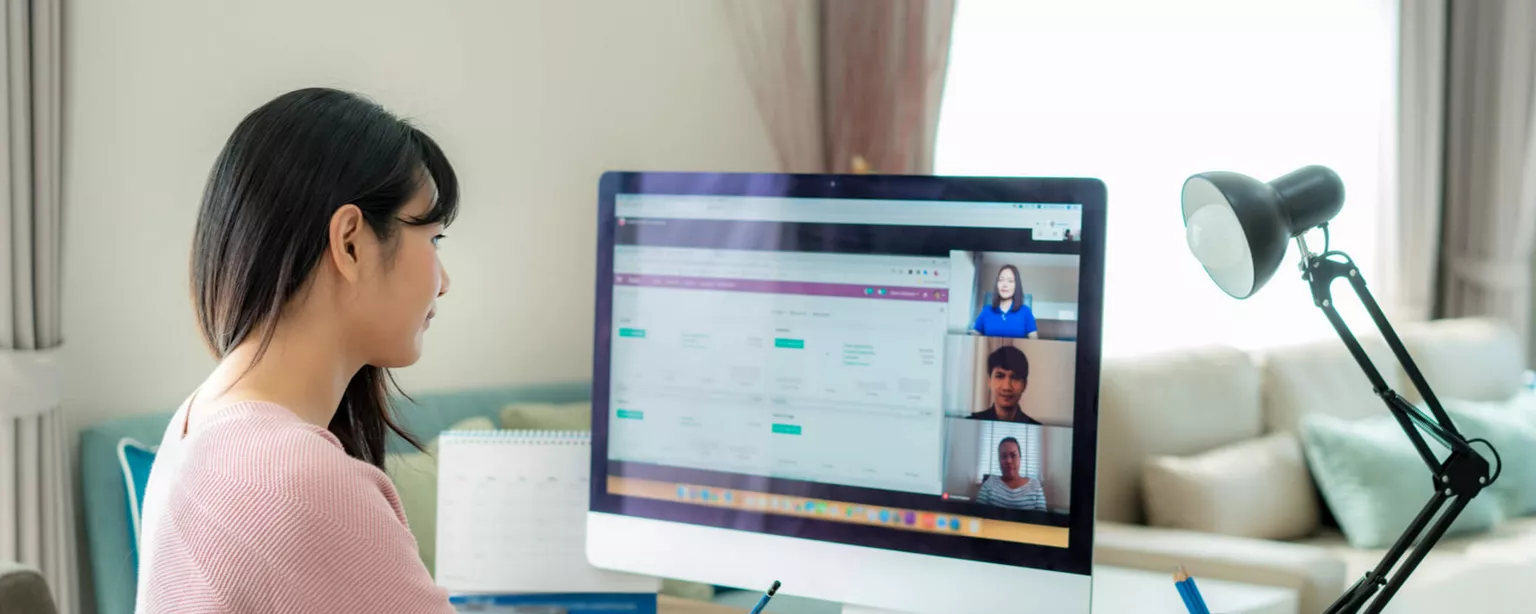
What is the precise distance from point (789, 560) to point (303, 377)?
560 mm

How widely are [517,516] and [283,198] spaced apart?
57cm

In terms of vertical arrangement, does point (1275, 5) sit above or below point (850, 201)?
above

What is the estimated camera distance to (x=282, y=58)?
2082 mm

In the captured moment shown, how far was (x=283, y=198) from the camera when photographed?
0.93 m

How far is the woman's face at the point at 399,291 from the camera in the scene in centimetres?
97

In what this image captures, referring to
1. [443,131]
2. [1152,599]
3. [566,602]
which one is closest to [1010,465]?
[1152,599]

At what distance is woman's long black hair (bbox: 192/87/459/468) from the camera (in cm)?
93

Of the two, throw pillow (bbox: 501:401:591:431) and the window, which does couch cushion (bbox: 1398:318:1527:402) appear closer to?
throw pillow (bbox: 501:401:591:431)

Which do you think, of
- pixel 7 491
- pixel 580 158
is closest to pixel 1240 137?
pixel 580 158

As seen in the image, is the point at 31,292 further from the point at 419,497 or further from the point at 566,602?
the point at 566,602

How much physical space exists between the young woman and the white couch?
1515 millimetres

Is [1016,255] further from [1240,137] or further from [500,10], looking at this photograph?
[1240,137]

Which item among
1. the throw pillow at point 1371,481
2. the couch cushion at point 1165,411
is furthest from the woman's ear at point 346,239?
the throw pillow at point 1371,481

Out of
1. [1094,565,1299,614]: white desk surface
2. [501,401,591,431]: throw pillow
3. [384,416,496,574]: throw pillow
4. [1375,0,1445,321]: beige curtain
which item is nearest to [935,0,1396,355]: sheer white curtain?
[1375,0,1445,321]: beige curtain
